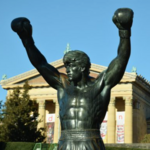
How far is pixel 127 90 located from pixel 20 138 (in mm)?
31093

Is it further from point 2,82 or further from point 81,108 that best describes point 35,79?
point 81,108

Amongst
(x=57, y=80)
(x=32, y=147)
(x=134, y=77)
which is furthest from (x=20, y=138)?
(x=57, y=80)

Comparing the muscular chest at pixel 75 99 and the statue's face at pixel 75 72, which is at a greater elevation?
the statue's face at pixel 75 72

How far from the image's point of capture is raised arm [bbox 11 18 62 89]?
17.3 feet

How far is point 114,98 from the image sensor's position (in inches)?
2697

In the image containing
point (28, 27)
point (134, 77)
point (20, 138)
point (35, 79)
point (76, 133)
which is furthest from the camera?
point (35, 79)

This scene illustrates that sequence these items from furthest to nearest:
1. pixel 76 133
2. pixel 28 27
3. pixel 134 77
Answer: pixel 134 77 < pixel 28 27 < pixel 76 133

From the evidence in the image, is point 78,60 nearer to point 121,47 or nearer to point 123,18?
point 121,47

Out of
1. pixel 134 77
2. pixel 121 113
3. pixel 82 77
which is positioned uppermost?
pixel 134 77

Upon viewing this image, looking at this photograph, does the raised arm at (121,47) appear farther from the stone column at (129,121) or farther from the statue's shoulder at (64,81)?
the stone column at (129,121)

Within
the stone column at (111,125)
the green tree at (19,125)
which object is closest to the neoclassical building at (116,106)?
the stone column at (111,125)

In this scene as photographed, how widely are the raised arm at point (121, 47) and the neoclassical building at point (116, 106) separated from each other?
60370 mm

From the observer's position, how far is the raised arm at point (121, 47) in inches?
192

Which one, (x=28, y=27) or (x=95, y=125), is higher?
(x=28, y=27)
